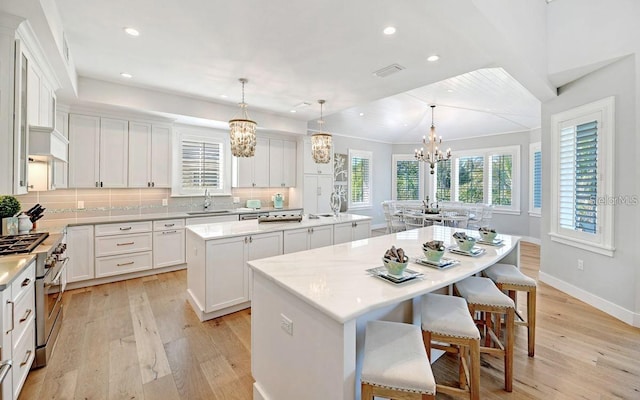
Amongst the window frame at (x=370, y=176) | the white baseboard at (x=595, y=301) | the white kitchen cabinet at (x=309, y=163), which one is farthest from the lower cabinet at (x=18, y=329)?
the window frame at (x=370, y=176)

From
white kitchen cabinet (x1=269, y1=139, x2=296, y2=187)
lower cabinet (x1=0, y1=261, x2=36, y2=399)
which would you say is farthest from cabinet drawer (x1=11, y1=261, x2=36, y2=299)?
white kitchen cabinet (x1=269, y1=139, x2=296, y2=187)

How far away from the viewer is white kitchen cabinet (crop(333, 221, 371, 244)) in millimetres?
4047

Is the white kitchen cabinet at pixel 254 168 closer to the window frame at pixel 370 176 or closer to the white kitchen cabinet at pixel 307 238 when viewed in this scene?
the white kitchen cabinet at pixel 307 238

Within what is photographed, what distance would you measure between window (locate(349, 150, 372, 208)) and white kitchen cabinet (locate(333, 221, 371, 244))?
357 cm

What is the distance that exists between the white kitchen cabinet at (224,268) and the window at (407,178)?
6.43 meters

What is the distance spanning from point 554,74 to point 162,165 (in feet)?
19.0

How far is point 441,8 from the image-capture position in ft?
6.88

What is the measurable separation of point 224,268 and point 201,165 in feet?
9.65

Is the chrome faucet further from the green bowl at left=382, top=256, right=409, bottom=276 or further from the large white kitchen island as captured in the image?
the green bowl at left=382, top=256, right=409, bottom=276

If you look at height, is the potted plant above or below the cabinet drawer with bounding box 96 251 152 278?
above

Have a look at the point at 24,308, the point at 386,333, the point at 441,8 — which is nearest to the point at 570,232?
the point at 441,8

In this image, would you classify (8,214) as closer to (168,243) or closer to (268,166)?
(168,243)

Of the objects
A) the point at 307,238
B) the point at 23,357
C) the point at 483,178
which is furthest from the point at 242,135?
the point at 483,178

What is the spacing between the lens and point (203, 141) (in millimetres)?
5266
